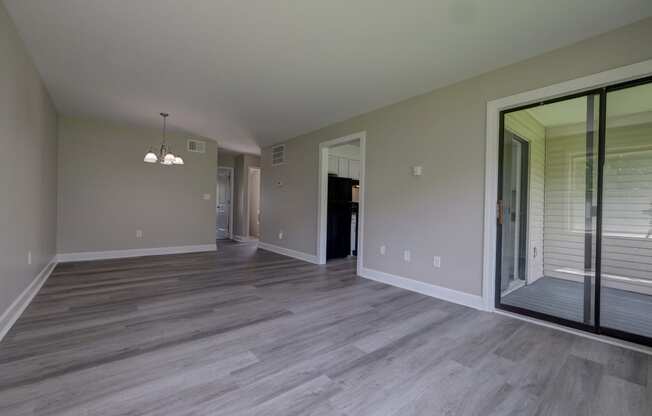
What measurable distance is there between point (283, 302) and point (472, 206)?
2.26 m

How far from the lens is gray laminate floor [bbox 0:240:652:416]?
4.93 feet

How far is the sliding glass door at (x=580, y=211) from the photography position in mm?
2254

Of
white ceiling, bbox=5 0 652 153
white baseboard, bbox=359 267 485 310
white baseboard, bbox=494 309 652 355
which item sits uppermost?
white ceiling, bbox=5 0 652 153

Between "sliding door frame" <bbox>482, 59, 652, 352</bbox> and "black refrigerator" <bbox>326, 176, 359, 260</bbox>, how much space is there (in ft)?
9.53

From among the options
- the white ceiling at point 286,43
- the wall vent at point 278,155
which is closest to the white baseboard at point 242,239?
the wall vent at point 278,155

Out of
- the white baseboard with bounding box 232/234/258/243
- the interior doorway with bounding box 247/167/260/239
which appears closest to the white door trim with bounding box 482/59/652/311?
the white baseboard with bounding box 232/234/258/243

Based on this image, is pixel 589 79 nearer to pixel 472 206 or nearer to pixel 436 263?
pixel 472 206

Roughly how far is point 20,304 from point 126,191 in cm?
325

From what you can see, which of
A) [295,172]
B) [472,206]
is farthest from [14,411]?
[295,172]

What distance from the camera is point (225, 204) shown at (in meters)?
9.18

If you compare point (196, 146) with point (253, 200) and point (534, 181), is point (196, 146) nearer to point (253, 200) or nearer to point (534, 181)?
point (253, 200)

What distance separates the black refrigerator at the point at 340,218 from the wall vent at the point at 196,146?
3007mm

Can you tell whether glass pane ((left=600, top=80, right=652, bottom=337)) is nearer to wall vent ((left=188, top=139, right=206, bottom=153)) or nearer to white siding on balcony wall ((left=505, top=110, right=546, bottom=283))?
white siding on balcony wall ((left=505, top=110, right=546, bottom=283))

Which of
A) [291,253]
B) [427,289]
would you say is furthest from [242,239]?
[427,289]
